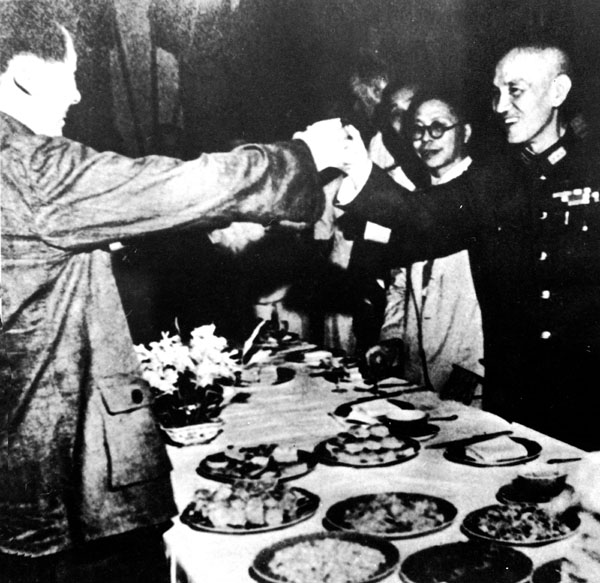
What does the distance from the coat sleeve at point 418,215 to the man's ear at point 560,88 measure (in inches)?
16.0

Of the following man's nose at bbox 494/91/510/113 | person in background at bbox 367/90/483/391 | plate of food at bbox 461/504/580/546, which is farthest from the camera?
person in background at bbox 367/90/483/391

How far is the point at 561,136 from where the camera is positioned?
97.0 inches

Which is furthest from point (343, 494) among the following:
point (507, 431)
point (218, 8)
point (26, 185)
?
point (218, 8)

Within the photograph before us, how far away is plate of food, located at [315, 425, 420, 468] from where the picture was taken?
1.91 metres

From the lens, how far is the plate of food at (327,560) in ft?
4.53

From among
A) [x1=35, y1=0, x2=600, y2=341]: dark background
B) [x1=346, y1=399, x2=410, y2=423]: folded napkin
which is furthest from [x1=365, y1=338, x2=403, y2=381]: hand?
[x1=35, y1=0, x2=600, y2=341]: dark background

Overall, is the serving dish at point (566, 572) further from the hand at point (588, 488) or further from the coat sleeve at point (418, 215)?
the coat sleeve at point (418, 215)

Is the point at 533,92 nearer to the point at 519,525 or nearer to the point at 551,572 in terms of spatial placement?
the point at 519,525

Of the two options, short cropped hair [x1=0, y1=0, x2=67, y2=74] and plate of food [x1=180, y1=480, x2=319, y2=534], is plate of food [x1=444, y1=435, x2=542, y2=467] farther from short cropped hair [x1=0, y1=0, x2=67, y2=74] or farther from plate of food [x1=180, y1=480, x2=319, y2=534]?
short cropped hair [x1=0, y1=0, x2=67, y2=74]

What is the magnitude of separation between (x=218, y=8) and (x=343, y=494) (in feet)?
5.86

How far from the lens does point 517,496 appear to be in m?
1.61

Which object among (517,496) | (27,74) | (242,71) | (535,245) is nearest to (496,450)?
(517,496)

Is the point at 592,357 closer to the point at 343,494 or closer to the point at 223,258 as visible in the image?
the point at 343,494

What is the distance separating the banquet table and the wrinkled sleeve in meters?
0.70
